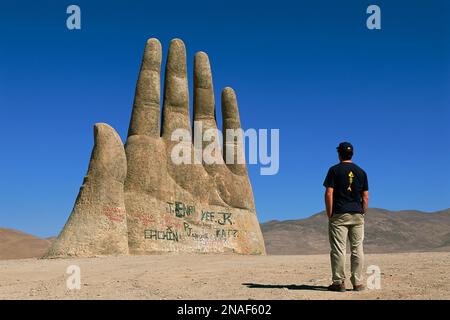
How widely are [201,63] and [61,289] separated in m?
16.0

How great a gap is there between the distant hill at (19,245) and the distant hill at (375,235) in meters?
22.6

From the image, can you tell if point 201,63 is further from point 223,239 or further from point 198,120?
point 223,239

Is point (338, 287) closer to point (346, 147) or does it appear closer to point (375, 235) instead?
point (346, 147)

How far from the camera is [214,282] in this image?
29.2ft

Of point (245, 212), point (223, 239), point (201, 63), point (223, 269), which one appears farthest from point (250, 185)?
point (223, 269)

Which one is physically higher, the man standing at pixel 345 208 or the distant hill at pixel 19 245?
the man standing at pixel 345 208

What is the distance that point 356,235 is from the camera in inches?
317

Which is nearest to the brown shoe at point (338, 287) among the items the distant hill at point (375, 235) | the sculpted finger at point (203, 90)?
the sculpted finger at point (203, 90)

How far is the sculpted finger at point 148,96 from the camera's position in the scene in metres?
20.3

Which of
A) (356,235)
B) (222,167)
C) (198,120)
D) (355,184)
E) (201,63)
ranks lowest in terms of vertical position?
(356,235)

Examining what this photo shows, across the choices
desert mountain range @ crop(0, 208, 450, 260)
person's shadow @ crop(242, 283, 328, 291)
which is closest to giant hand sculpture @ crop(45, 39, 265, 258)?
person's shadow @ crop(242, 283, 328, 291)

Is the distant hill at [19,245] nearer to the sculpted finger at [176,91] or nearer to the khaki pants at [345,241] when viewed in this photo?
the sculpted finger at [176,91]
